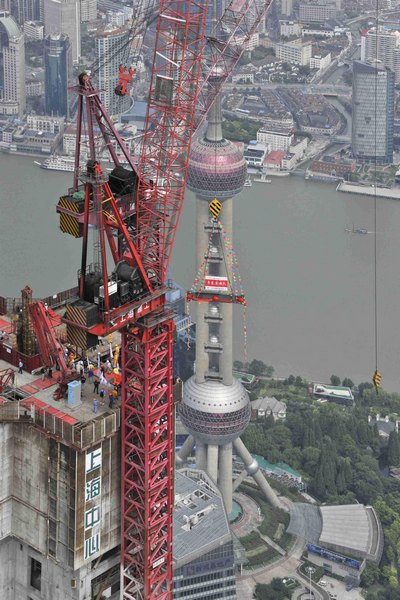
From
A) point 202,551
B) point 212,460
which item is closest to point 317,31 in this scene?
point 212,460

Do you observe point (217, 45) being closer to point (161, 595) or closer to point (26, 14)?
point (161, 595)

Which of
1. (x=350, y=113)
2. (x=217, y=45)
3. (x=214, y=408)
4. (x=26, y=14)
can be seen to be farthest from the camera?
(x=26, y=14)

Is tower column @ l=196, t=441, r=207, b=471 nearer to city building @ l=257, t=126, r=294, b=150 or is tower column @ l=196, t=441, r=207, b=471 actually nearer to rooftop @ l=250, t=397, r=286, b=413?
rooftop @ l=250, t=397, r=286, b=413

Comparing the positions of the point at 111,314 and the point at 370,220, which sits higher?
the point at 111,314

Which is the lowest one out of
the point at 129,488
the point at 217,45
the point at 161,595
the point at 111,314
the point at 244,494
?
the point at 244,494

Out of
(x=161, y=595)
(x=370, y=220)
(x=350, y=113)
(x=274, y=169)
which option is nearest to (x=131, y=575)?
(x=161, y=595)
